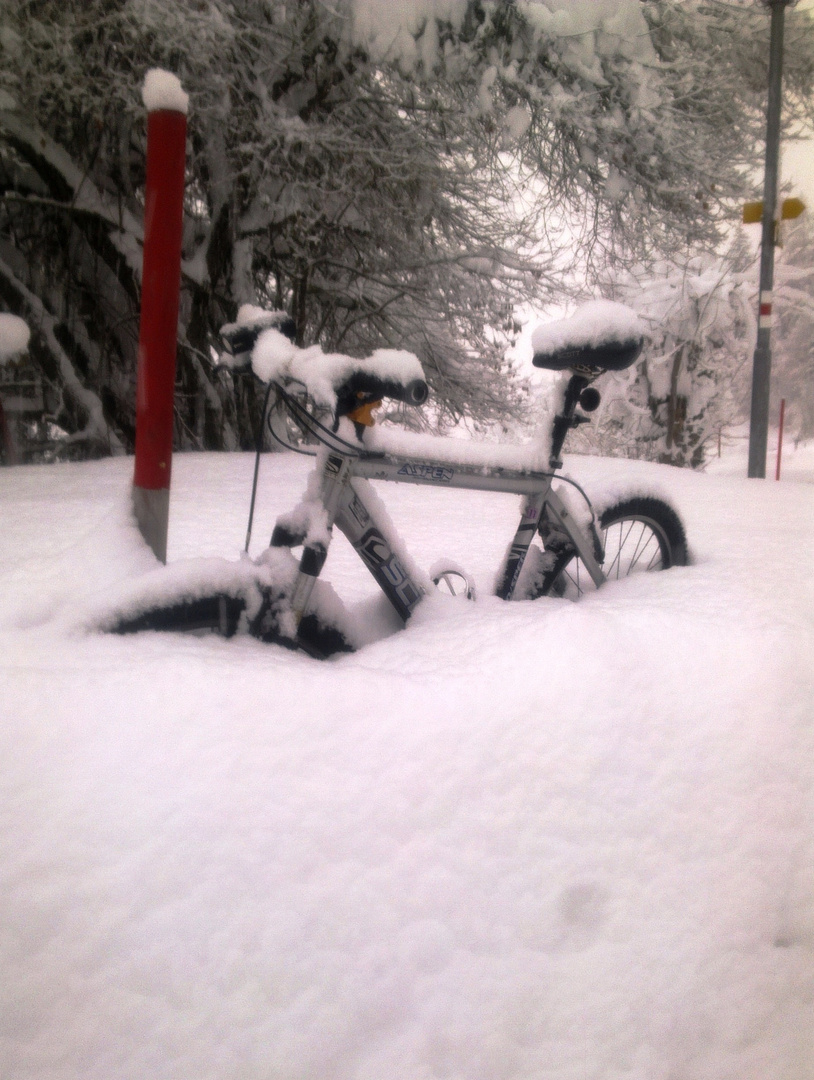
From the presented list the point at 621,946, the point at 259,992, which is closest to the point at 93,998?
the point at 259,992

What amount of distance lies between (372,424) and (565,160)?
14.8ft

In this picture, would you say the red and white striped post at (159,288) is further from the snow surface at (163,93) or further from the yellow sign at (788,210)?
the yellow sign at (788,210)

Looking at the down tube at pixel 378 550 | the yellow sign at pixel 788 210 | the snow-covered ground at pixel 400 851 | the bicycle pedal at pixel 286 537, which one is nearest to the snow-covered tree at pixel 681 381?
the yellow sign at pixel 788 210

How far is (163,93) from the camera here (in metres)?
1.14

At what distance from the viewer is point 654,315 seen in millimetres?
11227

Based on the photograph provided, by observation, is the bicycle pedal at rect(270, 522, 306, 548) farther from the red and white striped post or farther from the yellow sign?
the yellow sign

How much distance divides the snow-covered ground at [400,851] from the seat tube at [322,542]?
16 centimetres

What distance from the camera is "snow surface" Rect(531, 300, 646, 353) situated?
1.70m

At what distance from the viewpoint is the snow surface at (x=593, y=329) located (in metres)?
1.70

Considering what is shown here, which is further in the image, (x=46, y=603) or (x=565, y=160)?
(x=565, y=160)

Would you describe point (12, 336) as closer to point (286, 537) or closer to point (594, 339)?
point (286, 537)

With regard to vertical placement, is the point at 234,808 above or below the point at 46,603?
below

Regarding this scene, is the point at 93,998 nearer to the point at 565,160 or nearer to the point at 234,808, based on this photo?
the point at 234,808

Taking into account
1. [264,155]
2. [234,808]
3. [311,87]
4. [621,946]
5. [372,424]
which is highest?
[311,87]
